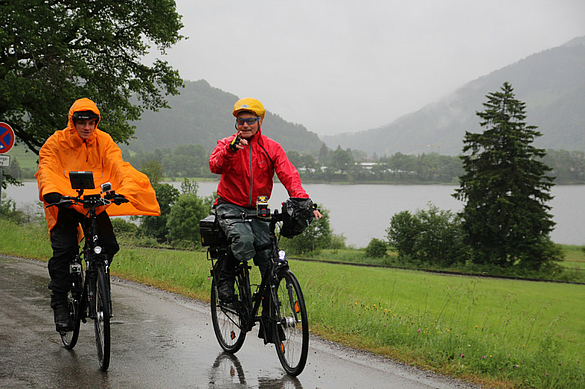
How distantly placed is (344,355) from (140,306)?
2936 mm

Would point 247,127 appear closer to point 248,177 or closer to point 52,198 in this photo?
point 248,177

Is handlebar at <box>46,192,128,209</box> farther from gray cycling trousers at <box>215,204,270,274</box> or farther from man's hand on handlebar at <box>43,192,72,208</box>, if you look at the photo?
gray cycling trousers at <box>215,204,270,274</box>

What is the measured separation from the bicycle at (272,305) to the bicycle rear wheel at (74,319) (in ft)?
3.88

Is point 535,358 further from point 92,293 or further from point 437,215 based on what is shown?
point 437,215

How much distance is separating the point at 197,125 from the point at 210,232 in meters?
154

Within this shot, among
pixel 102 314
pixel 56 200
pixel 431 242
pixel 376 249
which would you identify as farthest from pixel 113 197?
pixel 431 242

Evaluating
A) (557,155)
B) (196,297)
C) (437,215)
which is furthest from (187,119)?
(196,297)

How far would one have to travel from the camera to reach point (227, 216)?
428 cm

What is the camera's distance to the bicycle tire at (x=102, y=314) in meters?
3.95

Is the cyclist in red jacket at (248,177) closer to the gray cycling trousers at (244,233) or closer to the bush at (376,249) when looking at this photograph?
the gray cycling trousers at (244,233)

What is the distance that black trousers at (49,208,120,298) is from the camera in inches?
174

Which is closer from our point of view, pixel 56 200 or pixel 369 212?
pixel 56 200

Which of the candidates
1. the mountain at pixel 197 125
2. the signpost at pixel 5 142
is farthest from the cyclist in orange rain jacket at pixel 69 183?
the mountain at pixel 197 125

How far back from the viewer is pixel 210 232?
4.72 m
